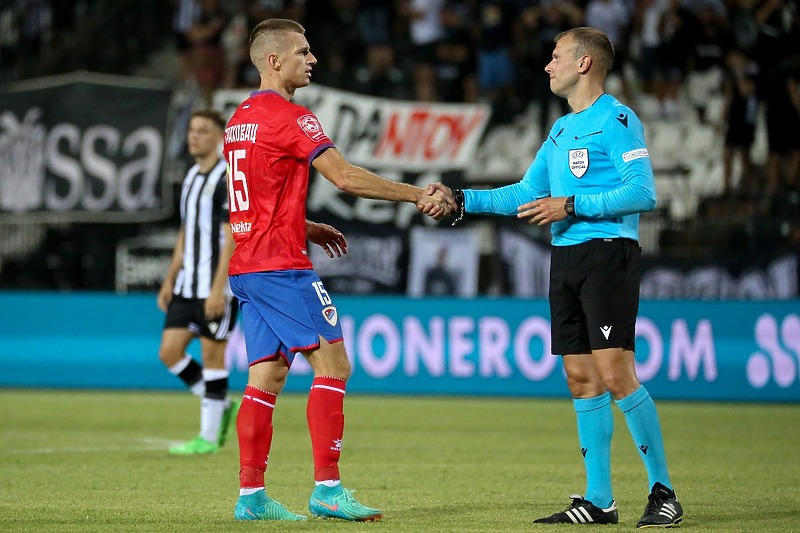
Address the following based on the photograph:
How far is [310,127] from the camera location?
20.1ft

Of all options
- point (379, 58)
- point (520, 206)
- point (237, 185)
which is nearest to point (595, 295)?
point (520, 206)

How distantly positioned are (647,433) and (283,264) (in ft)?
6.12

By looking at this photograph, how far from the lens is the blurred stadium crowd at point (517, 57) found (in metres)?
15.9

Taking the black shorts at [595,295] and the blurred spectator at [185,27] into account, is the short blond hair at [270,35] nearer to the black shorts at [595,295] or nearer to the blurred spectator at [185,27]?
the black shorts at [595,295]

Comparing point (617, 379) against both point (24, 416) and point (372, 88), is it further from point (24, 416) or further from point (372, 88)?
point (372, 88)

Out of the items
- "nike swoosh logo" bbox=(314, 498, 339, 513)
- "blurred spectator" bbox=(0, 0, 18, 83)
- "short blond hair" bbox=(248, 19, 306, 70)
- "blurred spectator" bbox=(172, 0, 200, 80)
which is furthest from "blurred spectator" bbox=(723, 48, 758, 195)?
"nike swoosh logo" bbox=(314, 498, 339, 513)

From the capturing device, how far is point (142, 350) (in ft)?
50.1

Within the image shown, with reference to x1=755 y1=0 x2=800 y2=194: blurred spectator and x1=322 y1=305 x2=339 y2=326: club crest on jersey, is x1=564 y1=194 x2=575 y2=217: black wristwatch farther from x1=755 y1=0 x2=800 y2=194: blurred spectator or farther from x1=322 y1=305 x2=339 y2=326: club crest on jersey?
x1=755 y1=0 x2=800 y2=194: blurred spectator

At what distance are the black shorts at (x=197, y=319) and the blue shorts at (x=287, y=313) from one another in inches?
136

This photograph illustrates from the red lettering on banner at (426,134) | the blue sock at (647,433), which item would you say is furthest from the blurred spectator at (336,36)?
the blue sock at (647,433)

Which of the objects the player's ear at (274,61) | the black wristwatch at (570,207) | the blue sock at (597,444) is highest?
the player's ear at (274,61)

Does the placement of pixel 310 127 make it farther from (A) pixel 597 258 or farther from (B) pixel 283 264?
(A) pixel 597 258

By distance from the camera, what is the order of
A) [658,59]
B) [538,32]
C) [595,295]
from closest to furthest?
[595,295], [658,59], [538,32]

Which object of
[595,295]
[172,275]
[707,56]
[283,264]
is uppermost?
[707,56]
